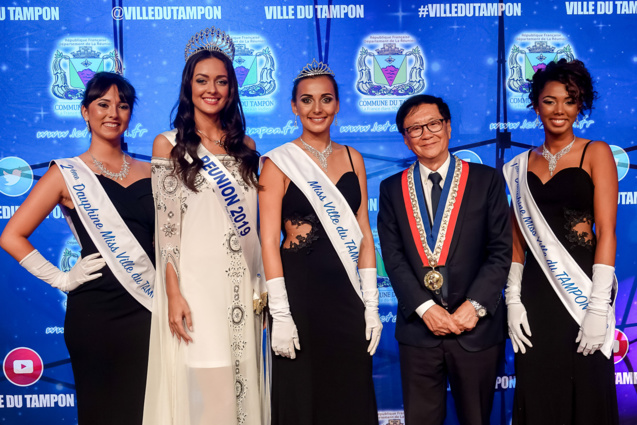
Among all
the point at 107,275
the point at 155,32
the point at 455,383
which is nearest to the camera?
the point at 455,383

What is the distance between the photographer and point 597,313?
215 centimetres

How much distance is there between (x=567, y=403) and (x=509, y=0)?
2232 millimetres

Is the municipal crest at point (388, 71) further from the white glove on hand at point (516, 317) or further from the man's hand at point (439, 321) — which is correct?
the man's hand at point (439, 321)

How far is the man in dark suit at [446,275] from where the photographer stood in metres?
2.06

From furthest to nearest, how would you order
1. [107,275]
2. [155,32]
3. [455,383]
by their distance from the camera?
1. [155,32]
2. [107,275]
3. [455,383]

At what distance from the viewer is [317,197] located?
7.09 ft

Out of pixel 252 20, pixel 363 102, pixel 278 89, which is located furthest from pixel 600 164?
pixel 252 20

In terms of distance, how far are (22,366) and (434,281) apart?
2613 millimetres

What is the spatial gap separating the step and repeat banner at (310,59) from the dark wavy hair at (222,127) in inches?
42.0

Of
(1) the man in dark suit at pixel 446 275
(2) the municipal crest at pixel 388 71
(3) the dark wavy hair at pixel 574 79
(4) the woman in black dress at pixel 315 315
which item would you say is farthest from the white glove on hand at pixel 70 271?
(3) the dark wavy hair at pixel 574 79

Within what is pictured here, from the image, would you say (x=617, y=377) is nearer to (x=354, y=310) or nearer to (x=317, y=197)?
(x=354, y=310)

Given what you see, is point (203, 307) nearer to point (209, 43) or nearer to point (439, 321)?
point (439, 321)

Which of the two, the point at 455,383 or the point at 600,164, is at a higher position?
the point at 600,164

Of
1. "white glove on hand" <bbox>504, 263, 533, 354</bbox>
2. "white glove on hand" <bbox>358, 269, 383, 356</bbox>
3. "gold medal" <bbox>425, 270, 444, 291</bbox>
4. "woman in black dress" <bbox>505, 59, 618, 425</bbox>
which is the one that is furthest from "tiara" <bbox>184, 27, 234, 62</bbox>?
"white glove on hand" <bbox>504, 263, 533, 354</bbox>
